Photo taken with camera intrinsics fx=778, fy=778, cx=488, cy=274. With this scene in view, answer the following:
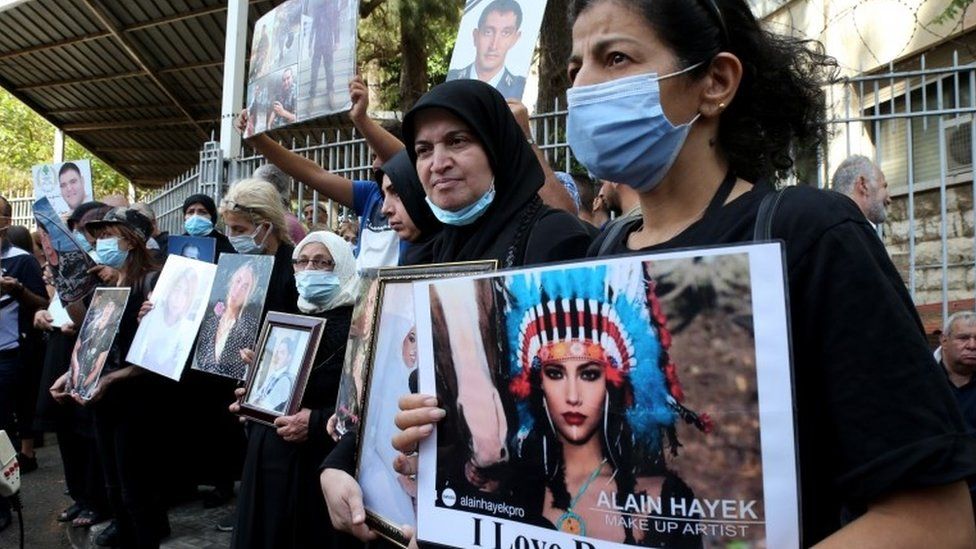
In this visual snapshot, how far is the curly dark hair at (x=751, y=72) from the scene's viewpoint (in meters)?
1.25

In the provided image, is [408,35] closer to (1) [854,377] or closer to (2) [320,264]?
(2) [320,264]

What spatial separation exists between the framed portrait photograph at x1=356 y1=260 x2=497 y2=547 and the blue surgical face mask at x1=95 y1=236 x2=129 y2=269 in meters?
3.62

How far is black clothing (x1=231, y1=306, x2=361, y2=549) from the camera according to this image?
10.5ft

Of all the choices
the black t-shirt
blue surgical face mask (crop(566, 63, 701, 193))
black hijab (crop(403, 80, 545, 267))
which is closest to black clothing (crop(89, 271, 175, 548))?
black hijab (crop(403, 80, 545, 267))

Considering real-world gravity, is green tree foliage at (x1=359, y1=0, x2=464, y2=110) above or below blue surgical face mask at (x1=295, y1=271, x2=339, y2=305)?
above

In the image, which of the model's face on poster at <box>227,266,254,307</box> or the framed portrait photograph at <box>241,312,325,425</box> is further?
the model's face on poster at <box>227,266,254,307</box>

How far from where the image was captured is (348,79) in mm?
4359

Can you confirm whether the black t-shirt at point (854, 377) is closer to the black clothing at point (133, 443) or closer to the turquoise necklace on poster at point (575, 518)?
the turquoise necklace on poster at point (575, 518)

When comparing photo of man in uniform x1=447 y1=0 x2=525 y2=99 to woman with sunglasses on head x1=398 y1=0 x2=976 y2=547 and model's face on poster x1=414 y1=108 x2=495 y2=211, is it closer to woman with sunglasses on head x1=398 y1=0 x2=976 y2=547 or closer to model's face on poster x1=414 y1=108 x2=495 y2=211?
model's face on poster x1=414 y1=108 x2=495 y2=211

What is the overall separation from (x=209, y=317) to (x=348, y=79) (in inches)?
59.7

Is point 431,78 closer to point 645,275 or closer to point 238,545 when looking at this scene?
point 238,545

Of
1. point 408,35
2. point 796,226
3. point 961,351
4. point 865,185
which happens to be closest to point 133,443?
point 796,226

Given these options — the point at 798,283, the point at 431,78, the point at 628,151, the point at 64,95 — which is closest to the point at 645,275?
the point at 798,283

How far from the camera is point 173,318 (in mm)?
4090
